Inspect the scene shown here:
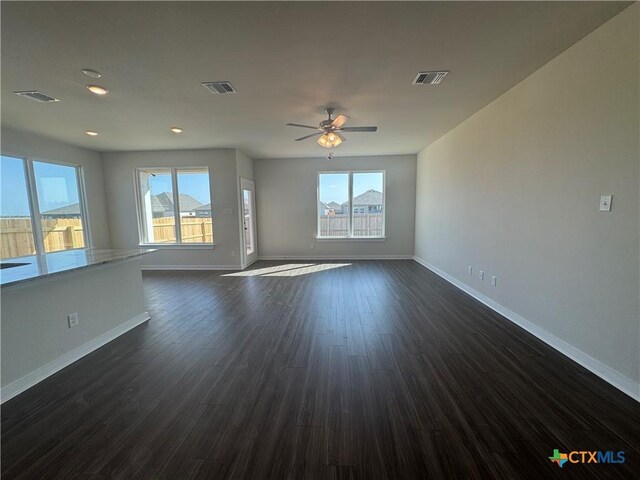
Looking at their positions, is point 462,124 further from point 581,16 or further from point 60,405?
point 60,405

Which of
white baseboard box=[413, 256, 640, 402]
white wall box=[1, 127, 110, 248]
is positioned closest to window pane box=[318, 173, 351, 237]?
white baseboard box=[413, 256, 640, 402]

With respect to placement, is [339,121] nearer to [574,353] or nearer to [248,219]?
[574,353]

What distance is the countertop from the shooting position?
196 cm

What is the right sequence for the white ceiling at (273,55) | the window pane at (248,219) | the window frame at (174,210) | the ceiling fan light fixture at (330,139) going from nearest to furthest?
the white ceiling at (273,55) < the ceiling fan light fixture at (330,139) < the window frame at (174,210) < the window pane at (248,219)

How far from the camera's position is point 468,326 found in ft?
9.86

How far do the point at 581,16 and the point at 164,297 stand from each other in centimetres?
570

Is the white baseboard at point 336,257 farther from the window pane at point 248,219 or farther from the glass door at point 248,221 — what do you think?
the window pane at point 248,219

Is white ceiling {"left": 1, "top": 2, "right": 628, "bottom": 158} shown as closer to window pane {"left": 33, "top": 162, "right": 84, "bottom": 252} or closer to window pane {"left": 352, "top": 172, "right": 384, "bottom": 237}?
window pane {"left": 33, "top": 162, "right": 84, "bottom": 252}

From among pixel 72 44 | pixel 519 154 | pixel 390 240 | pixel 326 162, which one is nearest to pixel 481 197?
pixel 519 154

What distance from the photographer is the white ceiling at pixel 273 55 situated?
1.80m

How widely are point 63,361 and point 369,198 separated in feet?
20.9

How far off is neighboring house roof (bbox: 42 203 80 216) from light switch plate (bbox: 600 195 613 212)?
7882 millimetres

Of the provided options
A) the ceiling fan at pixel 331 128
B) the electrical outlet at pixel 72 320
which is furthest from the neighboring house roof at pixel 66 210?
the ceiling fan at pixel 331 128

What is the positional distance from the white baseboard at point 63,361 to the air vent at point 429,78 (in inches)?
170
